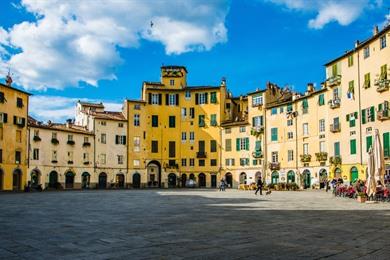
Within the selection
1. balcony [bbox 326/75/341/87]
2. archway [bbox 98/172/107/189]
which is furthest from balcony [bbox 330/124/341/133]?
archway [bbox 98/172/107/189]

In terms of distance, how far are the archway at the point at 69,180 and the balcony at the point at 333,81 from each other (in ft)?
124

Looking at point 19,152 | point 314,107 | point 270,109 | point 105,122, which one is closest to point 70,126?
point 105,122

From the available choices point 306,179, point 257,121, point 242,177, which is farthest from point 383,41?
point 242,177

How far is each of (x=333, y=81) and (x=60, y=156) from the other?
38281mm

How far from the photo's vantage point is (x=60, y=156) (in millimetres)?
61562

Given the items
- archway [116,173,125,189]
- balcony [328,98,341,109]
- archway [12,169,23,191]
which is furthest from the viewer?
archway [116,173,125,189]

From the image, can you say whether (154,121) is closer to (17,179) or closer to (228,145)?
(228,145)

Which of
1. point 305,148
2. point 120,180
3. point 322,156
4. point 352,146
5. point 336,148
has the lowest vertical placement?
point 120,180

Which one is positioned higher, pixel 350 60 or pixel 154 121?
pixel 350 60

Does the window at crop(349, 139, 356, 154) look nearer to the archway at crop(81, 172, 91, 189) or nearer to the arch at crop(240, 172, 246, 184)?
the arch at crop(240, 172, 246, 184)

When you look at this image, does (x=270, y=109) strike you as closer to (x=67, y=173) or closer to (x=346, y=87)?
(x=346, y=87)

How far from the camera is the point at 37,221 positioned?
46.6 feet

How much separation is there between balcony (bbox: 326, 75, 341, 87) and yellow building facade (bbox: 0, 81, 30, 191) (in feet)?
126

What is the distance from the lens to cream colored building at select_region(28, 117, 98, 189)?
2273 inches
